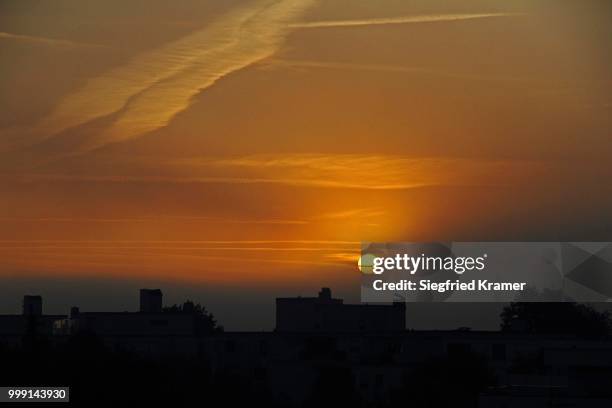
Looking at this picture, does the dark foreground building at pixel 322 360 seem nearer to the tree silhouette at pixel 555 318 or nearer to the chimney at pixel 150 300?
the chimney at pixel 150 300

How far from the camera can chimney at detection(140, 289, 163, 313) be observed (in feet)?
205

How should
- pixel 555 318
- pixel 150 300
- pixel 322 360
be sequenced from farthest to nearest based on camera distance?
pixel 555 318
pixel 150 300
pixel 322 360

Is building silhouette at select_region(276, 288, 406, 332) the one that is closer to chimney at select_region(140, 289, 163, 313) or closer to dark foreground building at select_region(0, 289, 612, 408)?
dark foreground building at select_region(0, 289, 612, 408)

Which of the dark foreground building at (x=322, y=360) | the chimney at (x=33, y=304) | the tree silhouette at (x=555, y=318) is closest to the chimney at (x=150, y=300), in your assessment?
the dark foreground building at (x=322, y=360)

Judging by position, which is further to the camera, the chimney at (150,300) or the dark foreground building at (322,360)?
the chimney at (150,300)

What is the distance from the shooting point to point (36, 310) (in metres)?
62.8

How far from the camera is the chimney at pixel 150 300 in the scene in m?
62.5

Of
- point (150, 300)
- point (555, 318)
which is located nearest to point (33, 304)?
point (150, 300)

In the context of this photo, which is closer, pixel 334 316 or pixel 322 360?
pixel 322 360

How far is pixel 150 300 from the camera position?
6266cm

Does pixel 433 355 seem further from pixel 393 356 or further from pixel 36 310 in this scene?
pixel 36 310

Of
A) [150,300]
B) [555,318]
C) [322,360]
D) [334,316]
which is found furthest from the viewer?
[555,318]

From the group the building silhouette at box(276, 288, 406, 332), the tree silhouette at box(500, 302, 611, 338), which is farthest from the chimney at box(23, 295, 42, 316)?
the tree silhouette at box(500, 302, 611, 338)

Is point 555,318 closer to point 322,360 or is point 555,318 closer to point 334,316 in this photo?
point 334,316
